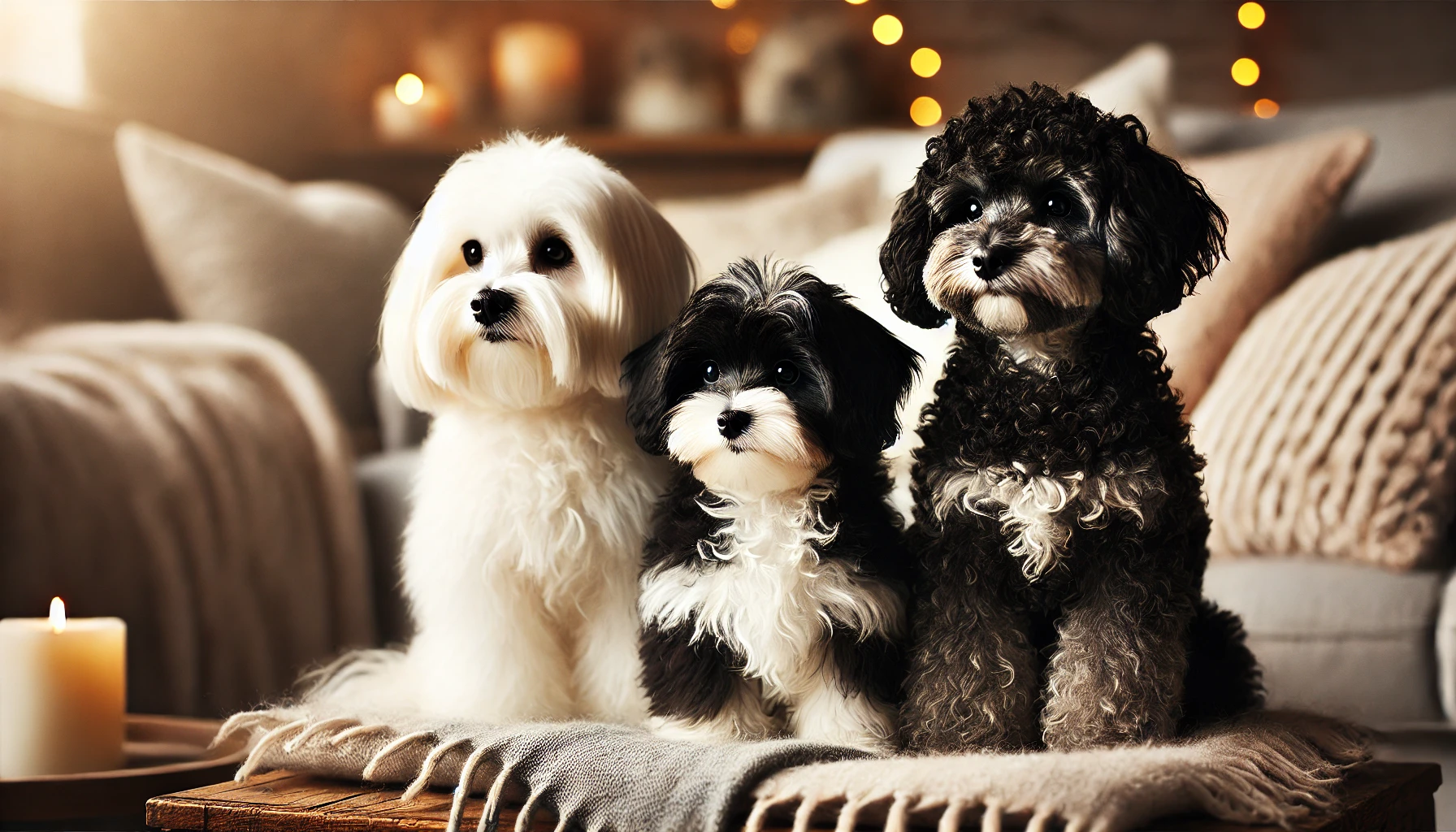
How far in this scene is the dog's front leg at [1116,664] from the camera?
3.43 feet

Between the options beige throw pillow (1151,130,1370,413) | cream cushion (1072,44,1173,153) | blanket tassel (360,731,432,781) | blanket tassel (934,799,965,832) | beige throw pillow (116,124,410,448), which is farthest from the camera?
beige throw pillow (116,124,410,448)

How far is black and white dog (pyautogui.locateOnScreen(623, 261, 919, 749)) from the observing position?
107 centimetres

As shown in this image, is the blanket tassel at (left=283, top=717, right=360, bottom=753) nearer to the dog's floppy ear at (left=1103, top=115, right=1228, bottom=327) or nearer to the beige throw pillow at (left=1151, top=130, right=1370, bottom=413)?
the dog's floppy ear at (left=1103, top=115, right=1228, bottom=327)

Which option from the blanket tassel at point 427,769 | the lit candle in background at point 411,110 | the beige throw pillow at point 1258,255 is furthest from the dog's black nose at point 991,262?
the lit candle in background at point 411,110

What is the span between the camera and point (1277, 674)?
1.78m

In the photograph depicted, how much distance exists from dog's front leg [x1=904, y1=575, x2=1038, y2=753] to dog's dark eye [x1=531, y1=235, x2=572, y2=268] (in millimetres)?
506

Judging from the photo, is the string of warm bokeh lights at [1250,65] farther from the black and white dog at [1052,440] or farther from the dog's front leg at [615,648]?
the dog's front leg at [615,648]

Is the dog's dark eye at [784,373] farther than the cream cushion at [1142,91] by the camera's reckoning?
No

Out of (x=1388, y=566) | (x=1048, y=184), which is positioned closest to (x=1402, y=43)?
(x=1388, y=566)

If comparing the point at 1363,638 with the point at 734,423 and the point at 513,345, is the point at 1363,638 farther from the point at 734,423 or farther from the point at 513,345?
the point at 513,345

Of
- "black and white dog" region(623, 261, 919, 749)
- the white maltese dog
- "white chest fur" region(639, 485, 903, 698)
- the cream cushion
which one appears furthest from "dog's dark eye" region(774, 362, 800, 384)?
the cream cushion

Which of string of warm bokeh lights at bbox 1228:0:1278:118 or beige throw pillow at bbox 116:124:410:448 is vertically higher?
string of warm bokeh lights at bbox 1228:0:1278:118

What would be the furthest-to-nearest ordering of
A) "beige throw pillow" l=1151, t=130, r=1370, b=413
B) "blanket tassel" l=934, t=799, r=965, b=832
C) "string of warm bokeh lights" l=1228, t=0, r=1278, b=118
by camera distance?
"string of warm bokeh lights" l=1228, t=0, r=1278, b=118
"beige throw pillow" l=1151, t=130, r=1370, b=413
"blanket tassel" l=934, t=799, r=965, b=832

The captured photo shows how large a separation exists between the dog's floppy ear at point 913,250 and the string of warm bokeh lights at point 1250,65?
3092 mm
